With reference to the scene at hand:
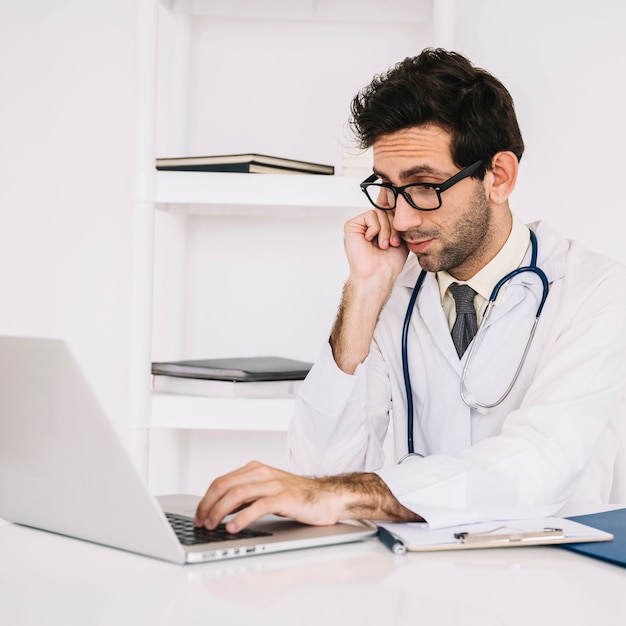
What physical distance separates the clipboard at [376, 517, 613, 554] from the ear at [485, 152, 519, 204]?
2.78ft

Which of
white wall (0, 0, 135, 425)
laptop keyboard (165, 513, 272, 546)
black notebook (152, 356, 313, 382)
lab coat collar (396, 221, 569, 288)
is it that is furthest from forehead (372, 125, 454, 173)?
white wall (0, 0, 135, 425)

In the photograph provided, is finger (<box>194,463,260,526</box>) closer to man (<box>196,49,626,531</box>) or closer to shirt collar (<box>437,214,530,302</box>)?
man (<box>196,49,626,531</box>)

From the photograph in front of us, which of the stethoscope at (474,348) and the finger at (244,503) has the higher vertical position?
the stethoscope at (474,348)

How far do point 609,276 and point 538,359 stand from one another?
0.66 feet

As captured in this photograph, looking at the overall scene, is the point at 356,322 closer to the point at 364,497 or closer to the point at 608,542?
the point at 364,497

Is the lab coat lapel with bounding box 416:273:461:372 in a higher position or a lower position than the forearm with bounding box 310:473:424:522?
higher

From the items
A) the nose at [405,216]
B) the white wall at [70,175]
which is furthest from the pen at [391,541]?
the white wall at [70,175]

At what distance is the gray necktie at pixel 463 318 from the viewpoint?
183cm

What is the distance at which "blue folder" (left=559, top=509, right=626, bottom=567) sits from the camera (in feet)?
3.47

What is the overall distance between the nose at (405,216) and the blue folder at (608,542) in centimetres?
71

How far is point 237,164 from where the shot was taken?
2178 millimetres

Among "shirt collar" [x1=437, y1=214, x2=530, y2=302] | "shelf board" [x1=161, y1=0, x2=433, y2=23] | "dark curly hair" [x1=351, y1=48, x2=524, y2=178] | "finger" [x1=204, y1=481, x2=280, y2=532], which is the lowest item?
"finger" [x1=204, y1=481, x2=280, y2=532]

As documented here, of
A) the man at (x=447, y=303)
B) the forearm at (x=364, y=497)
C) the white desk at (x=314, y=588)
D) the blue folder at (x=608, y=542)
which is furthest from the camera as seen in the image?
the man at (x=447, y=303)

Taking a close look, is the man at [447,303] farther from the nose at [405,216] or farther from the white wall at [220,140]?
the white wall at [220,140]
